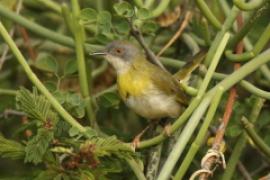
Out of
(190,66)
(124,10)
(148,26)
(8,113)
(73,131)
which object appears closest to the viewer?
(73,131)

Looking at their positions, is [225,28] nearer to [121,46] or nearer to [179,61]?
[179,61]

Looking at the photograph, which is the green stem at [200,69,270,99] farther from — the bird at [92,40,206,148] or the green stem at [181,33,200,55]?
the green stem at [181,33,200,55]

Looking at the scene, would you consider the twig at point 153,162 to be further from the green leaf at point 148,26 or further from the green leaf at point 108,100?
the green leaf at point 148,26

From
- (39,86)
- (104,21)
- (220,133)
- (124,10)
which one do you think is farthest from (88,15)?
(220,133)

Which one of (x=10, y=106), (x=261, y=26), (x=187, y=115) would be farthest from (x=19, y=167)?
(x=187, y=115)

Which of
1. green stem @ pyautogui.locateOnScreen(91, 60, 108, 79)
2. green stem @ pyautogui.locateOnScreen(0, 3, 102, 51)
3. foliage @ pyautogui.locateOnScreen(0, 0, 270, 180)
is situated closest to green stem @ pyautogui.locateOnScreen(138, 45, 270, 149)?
foliage @ pyautogui.locateOnScreen(0, 0, 270, 180)

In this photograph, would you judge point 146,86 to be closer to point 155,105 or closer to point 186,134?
point 155,105

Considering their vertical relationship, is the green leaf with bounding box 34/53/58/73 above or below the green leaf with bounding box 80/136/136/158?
below
